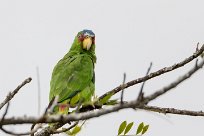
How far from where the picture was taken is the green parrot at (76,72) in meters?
6.07

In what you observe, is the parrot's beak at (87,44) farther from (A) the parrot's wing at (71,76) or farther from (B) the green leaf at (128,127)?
→ (B) the green leaf at (128,127)

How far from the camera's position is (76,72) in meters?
6.80

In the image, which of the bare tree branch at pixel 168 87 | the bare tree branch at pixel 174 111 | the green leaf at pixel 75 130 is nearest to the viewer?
the bare tree branch at pixel 168 87

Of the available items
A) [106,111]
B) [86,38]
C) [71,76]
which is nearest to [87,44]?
[86,38]

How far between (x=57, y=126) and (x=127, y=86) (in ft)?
2.82

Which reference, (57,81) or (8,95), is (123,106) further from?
(57,81)

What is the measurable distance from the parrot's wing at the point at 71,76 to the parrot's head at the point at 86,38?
269 millimetres

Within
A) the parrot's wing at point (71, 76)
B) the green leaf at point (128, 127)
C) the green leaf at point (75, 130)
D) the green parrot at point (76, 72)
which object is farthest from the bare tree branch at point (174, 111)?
the parrot's wing at point (71, 76)

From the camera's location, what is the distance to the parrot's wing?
6.07 metres

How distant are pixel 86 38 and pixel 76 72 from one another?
1.07 meters

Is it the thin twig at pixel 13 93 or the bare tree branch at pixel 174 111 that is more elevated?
the thin twig at pixel 13 93

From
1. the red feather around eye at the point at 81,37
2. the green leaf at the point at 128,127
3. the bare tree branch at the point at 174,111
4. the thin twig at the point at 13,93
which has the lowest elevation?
the bare tree branch at the point at 174,111

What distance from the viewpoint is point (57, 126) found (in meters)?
4.36

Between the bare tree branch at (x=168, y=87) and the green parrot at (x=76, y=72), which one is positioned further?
the green parrot at (x=76, y=72)
